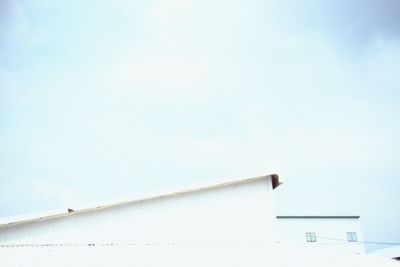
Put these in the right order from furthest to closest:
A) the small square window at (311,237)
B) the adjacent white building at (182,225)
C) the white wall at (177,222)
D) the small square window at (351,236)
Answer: the small square window at (351,236), the small square window at (311,237), the white wall at (177,222), the adjacent white building at (182,225)

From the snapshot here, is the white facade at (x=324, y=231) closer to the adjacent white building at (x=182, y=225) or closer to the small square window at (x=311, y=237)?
the small square window at (x=311, y=237)

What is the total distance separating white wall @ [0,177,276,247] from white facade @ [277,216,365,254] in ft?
104

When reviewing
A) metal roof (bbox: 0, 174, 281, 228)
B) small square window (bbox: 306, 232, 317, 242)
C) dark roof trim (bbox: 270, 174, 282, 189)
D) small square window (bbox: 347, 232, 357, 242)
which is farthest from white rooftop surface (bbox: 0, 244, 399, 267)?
small square window (bbox: 347, 232, 357, 242)

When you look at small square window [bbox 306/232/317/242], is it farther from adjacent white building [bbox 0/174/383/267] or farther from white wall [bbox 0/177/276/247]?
white wall [bbox 0/177/276/247]

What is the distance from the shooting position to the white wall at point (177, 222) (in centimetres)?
1114

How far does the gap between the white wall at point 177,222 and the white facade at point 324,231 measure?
31750mm

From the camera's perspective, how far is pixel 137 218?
1224cm

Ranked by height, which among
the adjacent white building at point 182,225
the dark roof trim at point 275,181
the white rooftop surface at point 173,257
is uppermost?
the dark roof trim at point 275,181

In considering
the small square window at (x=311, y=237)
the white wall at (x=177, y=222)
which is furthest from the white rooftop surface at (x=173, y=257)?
the small square window at (x=311, y=237)

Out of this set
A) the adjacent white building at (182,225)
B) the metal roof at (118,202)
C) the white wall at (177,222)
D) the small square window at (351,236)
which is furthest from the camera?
the small square window at (351,236)

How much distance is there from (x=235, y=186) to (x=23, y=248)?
8.76 meters

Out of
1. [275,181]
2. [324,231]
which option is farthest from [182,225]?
[324,231]

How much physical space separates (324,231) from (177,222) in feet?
122

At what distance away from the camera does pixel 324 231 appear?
144 ft
